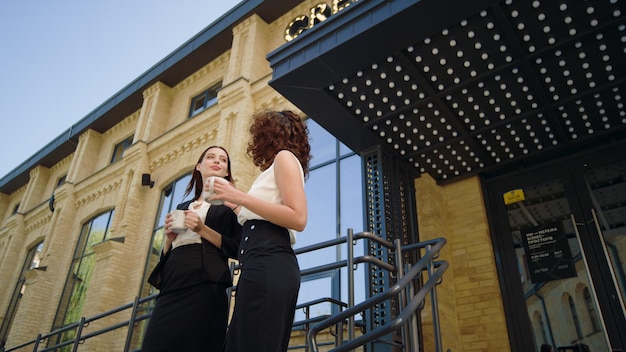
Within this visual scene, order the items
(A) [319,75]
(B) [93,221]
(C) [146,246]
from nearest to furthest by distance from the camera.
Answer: (A) [319,75] → (C) [146,246] → (B) [93,221]

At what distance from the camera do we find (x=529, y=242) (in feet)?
19.8

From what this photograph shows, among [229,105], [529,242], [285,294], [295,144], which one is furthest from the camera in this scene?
[229,105]

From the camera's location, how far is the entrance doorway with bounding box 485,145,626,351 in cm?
517

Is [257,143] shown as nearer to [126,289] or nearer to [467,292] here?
[467,292]

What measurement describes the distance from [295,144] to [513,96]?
4083mm

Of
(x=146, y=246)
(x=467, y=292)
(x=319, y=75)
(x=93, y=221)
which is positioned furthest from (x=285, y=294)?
(x=93, y=221)

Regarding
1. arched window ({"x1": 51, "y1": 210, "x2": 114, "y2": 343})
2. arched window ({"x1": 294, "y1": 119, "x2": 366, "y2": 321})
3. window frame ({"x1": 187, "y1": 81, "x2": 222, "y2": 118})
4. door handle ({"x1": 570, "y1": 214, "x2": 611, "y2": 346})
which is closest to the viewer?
door handle ({"x1": 570, "y1": 214, "x2": 611, "y2": 346})

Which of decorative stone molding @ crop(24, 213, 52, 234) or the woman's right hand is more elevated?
decorative stone molding @ crop(24, 213, 52, 234)

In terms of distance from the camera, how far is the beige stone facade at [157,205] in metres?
6.08

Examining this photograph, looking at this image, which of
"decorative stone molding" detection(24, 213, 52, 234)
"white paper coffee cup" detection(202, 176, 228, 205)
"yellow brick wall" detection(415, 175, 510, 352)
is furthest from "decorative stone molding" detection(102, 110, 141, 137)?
"white paper coffee cup" detection(202, 176, 228, 205)

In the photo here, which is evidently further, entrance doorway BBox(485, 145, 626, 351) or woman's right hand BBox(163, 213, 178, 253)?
entrance doorway BBox(485, 145, 626, 351)

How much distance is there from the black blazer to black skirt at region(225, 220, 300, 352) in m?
0.38

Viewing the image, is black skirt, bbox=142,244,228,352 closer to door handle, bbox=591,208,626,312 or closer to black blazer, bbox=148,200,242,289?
black blazer, bbox=148,200,242,289

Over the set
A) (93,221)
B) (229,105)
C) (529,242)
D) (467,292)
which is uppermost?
(229,105)
